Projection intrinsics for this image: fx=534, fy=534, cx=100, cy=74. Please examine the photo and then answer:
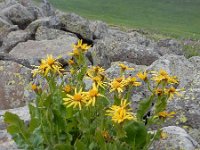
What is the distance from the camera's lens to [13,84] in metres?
11.2

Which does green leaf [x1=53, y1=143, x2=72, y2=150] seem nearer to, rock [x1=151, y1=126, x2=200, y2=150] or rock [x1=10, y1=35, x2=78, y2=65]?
rock [x1=151, y1=126, x2=200, y2=150]

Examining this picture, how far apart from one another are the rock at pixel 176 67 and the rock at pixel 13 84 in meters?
2.70

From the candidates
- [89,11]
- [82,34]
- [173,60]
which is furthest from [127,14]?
[173,60]

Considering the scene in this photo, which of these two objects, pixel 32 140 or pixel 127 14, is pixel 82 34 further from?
pixel 127 14

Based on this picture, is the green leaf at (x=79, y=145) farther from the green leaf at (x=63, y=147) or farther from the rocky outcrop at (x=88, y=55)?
the rocky outcrop at (x=88, y=55)

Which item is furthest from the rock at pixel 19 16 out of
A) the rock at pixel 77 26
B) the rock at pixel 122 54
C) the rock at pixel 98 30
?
the rock at pixel 122 54

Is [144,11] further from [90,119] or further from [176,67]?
[90,119]

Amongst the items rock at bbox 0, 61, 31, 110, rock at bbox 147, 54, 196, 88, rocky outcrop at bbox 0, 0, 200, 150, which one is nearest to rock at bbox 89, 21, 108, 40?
rocky outcrop at bbox 0, 0, 200, 150

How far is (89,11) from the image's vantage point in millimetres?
105312

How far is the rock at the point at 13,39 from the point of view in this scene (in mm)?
18250

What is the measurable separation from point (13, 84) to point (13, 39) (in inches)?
311

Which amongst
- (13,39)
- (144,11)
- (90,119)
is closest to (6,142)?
(90,119)

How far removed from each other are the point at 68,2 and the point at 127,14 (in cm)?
1521

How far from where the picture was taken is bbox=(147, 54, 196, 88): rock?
11.4 meters
